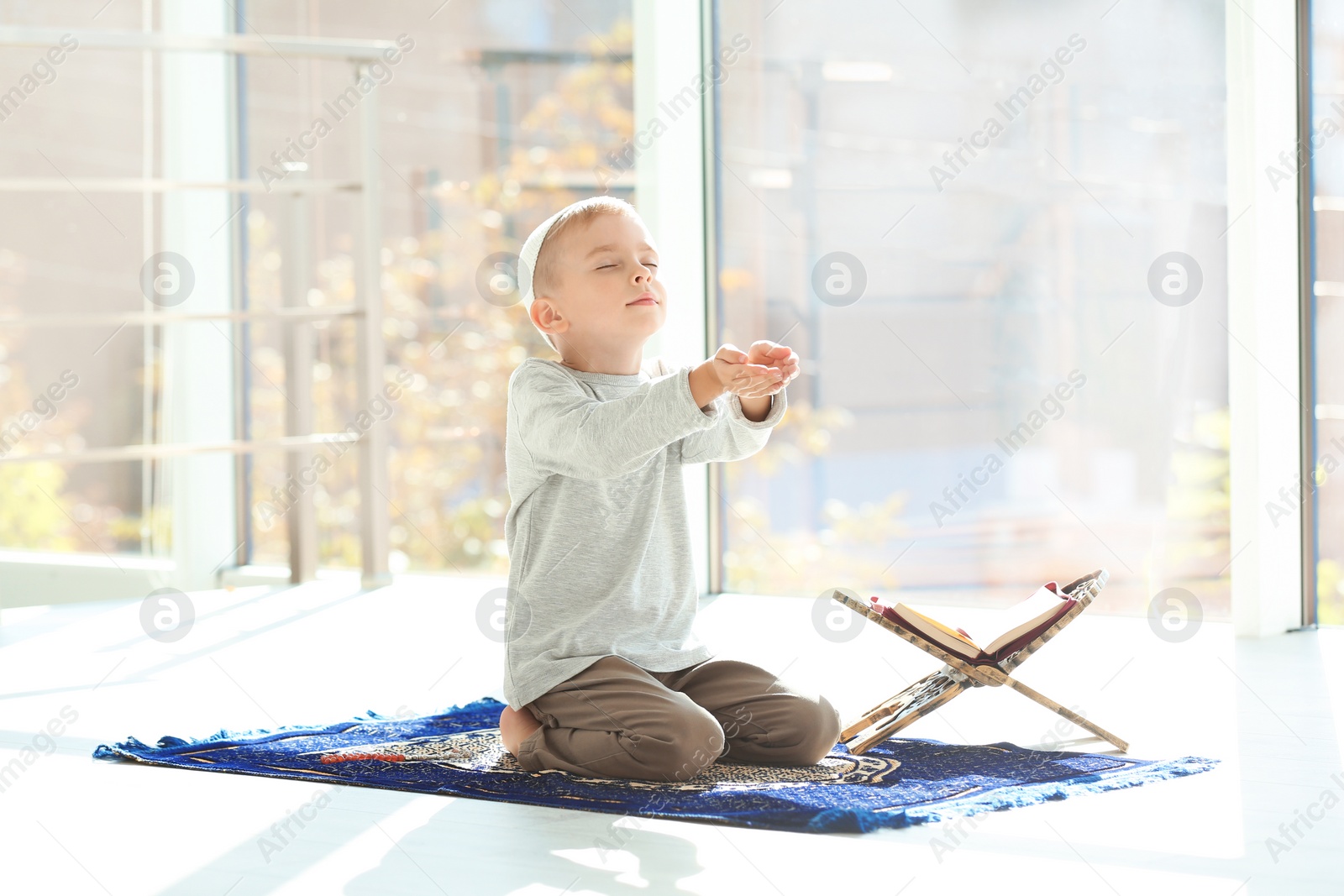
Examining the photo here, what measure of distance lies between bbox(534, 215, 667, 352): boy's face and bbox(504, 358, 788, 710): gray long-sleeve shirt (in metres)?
0.06

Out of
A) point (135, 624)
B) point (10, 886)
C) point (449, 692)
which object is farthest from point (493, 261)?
point (10, 886)

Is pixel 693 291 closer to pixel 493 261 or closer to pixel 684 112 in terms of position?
pixel 684 112

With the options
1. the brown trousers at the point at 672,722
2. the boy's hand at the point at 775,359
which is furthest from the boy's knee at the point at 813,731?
the boy's hand at the point at 775,359

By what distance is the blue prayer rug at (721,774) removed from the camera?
1.29 meters

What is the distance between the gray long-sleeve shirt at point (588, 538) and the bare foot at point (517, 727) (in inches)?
0.6

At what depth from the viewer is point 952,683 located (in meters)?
1.53

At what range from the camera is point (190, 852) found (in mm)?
1231

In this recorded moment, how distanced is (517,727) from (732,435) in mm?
419

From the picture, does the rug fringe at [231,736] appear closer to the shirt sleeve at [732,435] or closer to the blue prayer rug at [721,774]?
the blue prayer rug at [721,774]

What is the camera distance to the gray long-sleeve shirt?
147 cm

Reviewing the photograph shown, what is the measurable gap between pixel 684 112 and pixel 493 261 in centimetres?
74

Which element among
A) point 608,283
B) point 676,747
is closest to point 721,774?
point 676,747

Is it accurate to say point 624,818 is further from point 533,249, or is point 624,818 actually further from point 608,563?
point 533,249

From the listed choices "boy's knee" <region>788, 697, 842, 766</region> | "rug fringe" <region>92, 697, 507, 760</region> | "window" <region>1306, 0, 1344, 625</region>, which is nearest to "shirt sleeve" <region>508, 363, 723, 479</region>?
"boy's knee" <region>788, 697, 842, 766</region>
